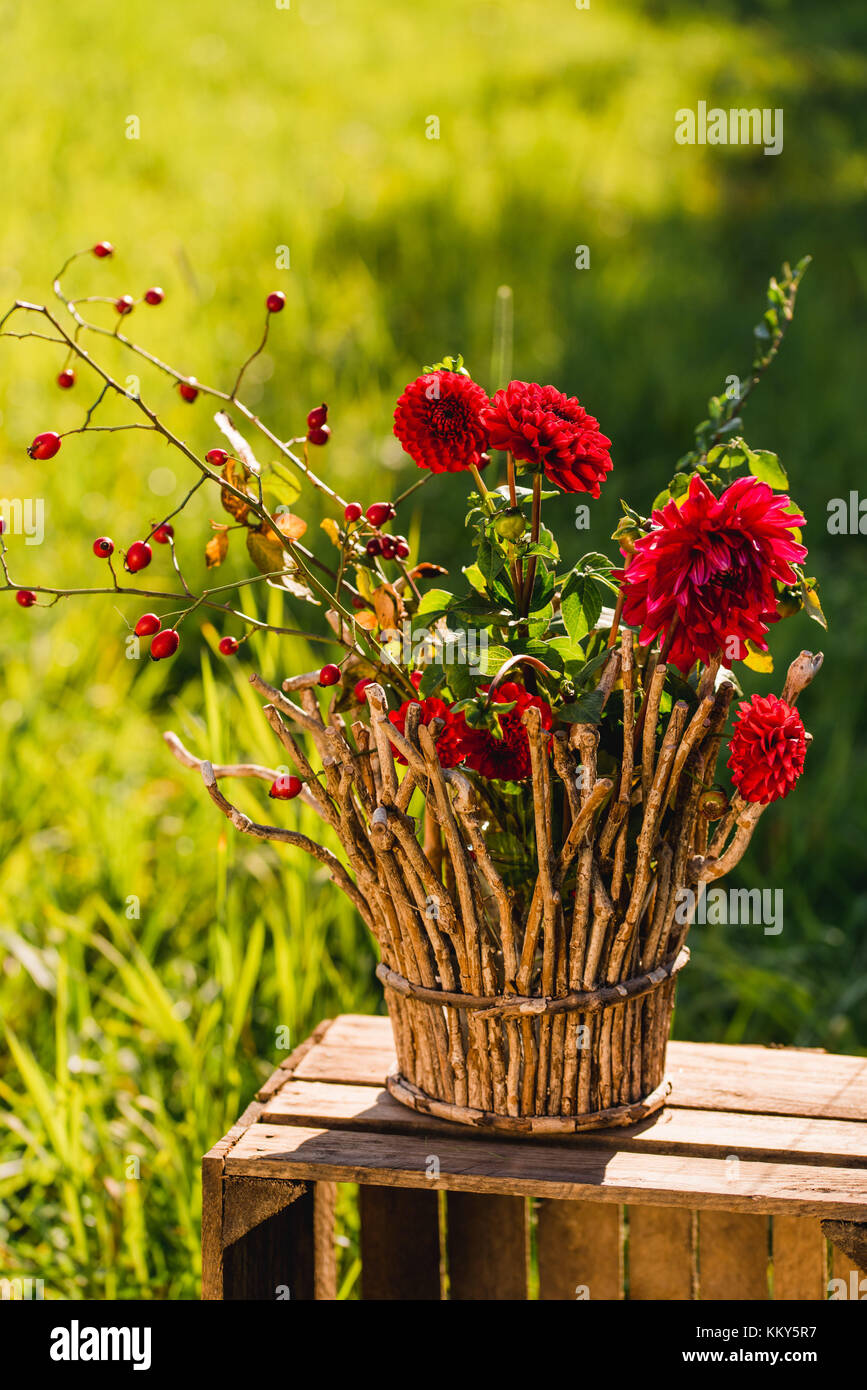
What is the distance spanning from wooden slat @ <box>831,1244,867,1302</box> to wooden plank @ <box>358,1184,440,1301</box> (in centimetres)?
40

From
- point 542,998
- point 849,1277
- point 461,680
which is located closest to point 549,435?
point 461,680

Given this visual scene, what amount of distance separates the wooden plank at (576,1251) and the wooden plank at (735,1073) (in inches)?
10.3

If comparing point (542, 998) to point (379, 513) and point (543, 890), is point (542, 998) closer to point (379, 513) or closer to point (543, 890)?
point (543, 890)

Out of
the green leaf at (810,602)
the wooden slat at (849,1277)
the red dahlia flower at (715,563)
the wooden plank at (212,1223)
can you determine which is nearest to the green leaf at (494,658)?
the red dahlia flower at (715,563)

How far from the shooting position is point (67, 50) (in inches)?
196

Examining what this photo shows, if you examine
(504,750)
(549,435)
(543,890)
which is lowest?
(543,890)

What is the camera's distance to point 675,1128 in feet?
3.31

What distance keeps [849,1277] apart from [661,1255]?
0.20 m

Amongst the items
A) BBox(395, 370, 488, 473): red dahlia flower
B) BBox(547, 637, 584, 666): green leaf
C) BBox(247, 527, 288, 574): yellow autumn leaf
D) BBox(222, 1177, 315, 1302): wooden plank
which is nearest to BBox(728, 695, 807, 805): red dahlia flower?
BBox(547, 637, 584, 666): green leaf

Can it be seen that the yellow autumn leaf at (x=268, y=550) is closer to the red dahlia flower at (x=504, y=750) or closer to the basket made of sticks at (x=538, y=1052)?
the red dahlia flower at (x=504, y=750)

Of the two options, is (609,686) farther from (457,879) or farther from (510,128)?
(510,128)

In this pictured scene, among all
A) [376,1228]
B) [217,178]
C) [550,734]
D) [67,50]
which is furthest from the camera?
[67,50]
